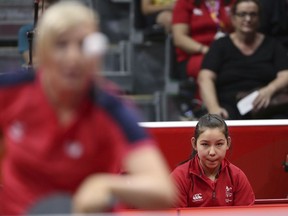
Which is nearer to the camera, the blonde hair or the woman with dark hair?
the blonde hair

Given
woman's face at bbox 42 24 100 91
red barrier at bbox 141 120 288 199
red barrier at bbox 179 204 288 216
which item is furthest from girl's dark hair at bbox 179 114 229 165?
woman's face at bbox 42 24 100 91

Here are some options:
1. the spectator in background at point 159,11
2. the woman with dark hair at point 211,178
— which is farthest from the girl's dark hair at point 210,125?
the spectator in background at point 159,11

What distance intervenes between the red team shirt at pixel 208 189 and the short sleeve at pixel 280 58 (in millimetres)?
1964

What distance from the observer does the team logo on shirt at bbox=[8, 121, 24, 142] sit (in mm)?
2398

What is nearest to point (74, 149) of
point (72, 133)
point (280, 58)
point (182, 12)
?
point (72, 133)

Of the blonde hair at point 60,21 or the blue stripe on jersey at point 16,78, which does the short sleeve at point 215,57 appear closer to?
the blue stripe on jersey at point 16,78

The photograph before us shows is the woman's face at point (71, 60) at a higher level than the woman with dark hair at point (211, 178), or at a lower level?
higher

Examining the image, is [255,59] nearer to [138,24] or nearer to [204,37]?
[204,37]

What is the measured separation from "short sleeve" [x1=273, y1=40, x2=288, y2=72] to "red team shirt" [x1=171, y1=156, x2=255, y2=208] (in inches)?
77.3

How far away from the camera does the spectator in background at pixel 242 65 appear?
6477 millimetres

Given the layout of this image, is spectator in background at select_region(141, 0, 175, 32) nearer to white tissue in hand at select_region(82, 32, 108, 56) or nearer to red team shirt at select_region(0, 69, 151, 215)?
red team shirt at select_region(0, 69, 151, 215)

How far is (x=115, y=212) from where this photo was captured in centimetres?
241

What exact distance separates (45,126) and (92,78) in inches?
7.5

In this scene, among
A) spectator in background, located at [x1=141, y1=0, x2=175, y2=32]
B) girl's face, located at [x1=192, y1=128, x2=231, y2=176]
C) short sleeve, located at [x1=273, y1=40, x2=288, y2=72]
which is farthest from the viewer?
spectator in background, located at [x1=141, y1=0, x2=175, y2=32]
